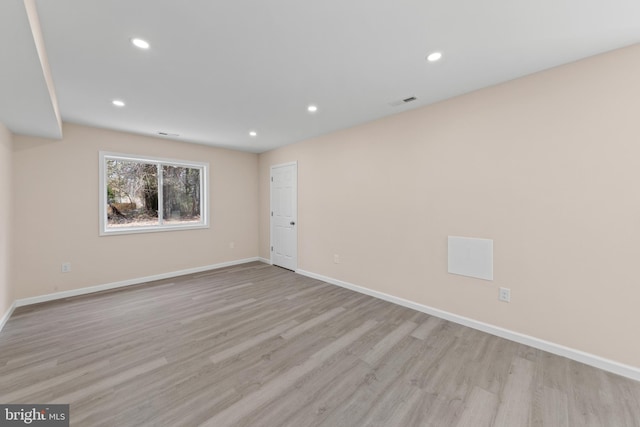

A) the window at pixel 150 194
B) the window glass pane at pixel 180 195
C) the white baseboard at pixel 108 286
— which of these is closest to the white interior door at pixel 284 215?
the white baseboard at pixel 108 286

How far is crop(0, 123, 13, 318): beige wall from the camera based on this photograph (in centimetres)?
267

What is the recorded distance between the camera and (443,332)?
2535mm

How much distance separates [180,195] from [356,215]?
339cm

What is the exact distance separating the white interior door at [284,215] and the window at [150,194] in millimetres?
1372

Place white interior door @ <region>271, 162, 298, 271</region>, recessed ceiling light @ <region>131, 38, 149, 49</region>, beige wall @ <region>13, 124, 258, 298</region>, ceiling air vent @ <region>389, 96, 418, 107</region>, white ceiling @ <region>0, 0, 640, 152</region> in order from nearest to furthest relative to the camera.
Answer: white ceiling @ <region>0, 0, 640, 152</region> → recessed ceiling light @ <region>131, 38, 149, 49</region> → ceiling air vent @ <region>389, 96, 418, 107</region> → beige wall @ <region>13, 124, 258, 298</region> → white interior door @ <region>271, 162, 298, 271</region>

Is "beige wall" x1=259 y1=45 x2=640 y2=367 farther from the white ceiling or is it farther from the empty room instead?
the white ceiling

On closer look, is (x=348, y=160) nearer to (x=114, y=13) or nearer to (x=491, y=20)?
(x=491, y=20)

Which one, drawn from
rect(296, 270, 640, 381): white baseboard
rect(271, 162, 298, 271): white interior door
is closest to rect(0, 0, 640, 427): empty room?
rect(296, 270, 640, 381): white baseboard

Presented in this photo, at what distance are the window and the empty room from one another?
8 cm

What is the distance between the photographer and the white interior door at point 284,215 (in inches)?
188

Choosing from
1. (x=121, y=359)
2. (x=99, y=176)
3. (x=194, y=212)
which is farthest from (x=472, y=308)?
(x=99, y=176)

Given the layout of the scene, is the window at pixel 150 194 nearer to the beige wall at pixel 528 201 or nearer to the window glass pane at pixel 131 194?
the window glass pane at pixel 131 194

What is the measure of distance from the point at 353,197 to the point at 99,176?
3.88 metres

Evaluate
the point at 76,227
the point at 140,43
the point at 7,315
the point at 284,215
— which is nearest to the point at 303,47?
the point at 140,43
